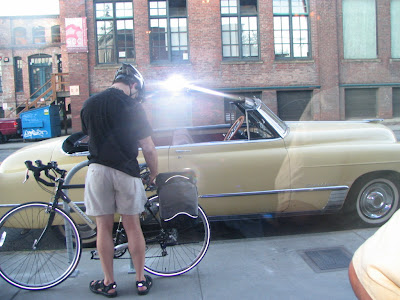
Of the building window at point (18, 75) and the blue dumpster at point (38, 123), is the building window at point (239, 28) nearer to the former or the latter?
the blue dumpster at point (38, 123)

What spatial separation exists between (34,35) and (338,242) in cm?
3368

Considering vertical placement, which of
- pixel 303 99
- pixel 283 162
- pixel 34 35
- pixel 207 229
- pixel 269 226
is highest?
pixel 34 35

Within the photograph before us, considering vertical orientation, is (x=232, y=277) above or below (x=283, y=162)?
below

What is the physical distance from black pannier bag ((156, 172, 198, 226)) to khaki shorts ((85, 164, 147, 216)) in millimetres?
220

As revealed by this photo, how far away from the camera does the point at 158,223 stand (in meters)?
3.24

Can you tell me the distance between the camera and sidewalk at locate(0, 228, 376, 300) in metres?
2.97

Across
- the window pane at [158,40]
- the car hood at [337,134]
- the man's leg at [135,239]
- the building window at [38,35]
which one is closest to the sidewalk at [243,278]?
the man's leg at [135,239]

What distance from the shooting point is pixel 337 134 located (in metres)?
4.61

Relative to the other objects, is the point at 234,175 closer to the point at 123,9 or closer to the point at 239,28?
the point at 239,28

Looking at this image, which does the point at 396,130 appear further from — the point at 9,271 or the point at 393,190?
the point at 9,271

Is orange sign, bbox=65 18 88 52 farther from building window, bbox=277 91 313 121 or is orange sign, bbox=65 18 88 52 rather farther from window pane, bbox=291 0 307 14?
window pane, bbox=291 0 307 14

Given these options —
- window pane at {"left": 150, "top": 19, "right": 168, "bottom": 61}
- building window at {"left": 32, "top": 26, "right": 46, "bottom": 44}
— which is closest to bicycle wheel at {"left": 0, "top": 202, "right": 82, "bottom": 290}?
window pane at {"left": 150, "top": 19, "right": 168, "bottom": 61}

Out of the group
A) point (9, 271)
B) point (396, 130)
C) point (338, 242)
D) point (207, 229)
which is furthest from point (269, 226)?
point (396, 130)

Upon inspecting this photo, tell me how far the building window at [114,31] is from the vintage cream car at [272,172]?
1503cm
